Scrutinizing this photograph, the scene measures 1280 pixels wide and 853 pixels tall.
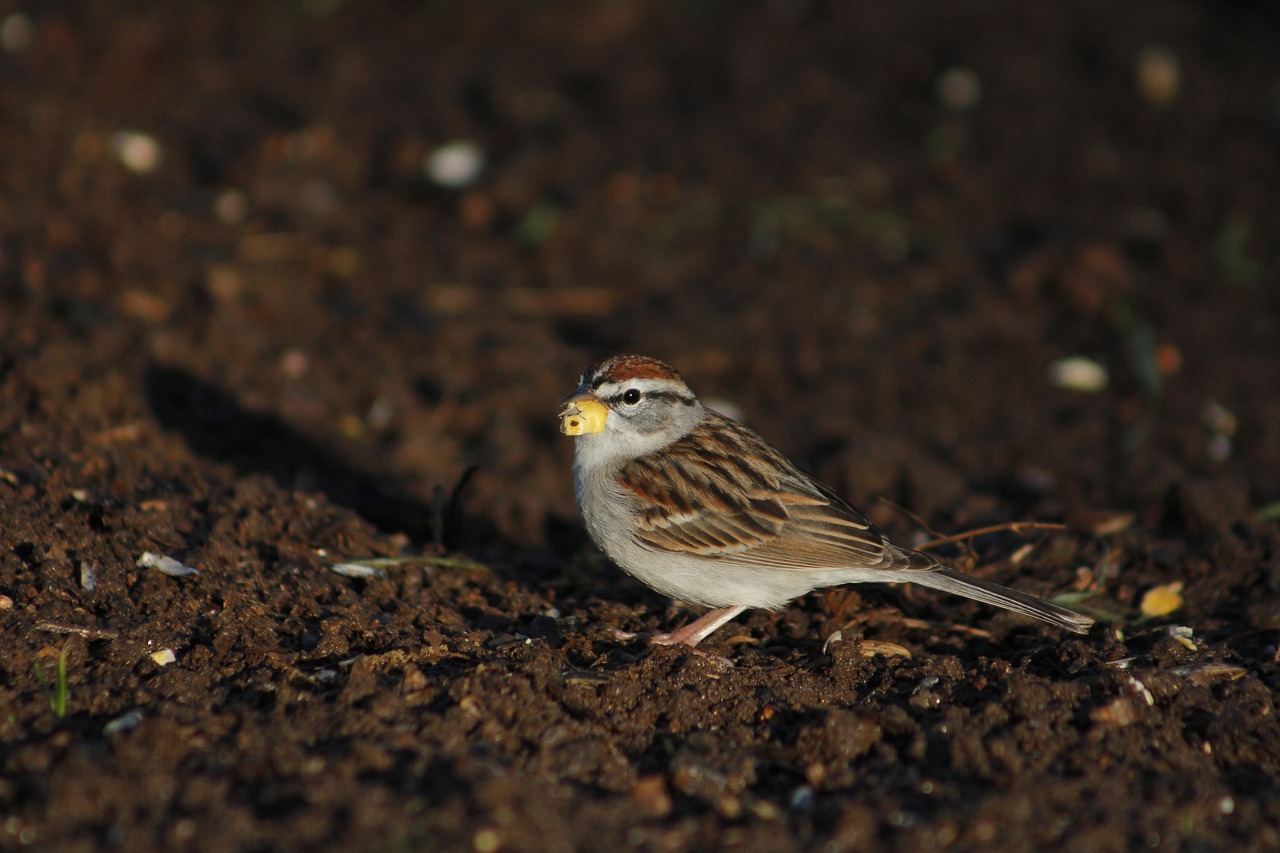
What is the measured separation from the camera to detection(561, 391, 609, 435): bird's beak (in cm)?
532

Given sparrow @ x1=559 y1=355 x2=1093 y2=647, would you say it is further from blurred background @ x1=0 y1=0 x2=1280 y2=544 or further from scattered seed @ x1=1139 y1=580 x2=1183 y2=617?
blurred background @ x1=0 y1=0 x2=1280 y2=544

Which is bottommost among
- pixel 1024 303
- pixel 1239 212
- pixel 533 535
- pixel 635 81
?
pixel 533 535

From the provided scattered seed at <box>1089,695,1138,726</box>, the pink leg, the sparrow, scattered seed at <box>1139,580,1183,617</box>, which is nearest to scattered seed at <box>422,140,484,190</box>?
the sparrow

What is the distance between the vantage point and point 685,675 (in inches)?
180

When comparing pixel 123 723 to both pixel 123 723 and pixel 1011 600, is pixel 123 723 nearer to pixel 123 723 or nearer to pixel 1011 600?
pixel 123 723

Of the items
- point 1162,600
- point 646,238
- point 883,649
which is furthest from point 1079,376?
point 883,649

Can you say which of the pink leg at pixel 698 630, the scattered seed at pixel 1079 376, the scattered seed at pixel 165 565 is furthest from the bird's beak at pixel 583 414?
the scattered seed at pixel 1079 376

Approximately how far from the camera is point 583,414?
5359 mm

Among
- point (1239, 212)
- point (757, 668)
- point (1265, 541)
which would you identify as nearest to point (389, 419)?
point (757, 668)

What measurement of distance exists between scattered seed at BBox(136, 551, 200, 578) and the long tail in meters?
A: 3.01

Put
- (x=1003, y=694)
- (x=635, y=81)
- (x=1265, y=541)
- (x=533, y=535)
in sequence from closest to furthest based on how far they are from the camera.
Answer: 1. (x=1003, y=694)
2. (x=1265, y=541)
3. (x=533, y=535)
4. (x=635, y=81)

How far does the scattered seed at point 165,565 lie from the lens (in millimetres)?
4949

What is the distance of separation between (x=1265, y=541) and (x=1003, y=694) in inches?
88.0

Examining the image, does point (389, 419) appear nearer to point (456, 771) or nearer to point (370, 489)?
point (370, 489)
